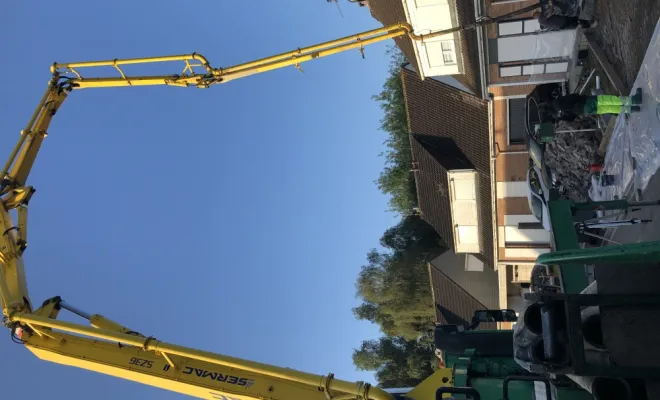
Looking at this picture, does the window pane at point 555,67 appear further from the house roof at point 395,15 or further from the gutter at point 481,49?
the house roof at point 395,15

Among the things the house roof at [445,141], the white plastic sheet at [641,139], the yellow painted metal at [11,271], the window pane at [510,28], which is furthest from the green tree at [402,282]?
the yellow painted metal at [11,271]

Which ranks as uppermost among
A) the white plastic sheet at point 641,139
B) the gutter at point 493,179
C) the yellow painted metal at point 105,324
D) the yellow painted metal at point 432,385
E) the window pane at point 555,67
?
the window pane at point 555,67

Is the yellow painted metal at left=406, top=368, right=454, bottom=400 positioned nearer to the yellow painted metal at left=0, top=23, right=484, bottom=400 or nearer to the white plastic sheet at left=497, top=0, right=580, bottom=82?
the yellow painted metal at left=0, top=23, right=484, bottom=400

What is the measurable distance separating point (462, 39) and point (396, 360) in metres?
22.5

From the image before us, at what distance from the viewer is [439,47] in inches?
687

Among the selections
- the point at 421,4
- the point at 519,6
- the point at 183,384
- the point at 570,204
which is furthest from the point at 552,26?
the point at 183,384

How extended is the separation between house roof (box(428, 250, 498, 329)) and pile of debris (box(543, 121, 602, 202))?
10435 millimetres

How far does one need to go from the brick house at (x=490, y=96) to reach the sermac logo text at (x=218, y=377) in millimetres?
12520

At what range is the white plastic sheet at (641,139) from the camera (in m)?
7.64

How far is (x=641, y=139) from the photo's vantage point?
831cm

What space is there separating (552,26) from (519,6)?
3.35m

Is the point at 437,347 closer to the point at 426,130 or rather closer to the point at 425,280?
the point at 426,130

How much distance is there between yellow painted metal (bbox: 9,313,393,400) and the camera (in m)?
7.21

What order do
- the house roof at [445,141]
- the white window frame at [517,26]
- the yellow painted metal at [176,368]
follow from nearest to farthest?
the yellow painted metal at [176,368], the white window frame at [517,26], the house roof at [445,141]
